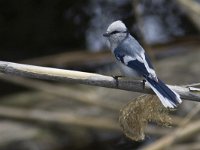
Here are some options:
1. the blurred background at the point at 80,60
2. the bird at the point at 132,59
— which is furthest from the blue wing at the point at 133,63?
the blurred background at the point at 80,60

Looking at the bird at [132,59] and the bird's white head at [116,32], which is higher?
the bird's white head at [116,32]

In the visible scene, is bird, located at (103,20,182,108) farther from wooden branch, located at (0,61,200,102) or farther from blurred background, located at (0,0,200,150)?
blurred background, located at (0,0,200,150)

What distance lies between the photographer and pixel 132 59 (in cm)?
121

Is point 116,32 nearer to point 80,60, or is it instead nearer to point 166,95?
point 166,95

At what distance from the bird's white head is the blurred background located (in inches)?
35.6

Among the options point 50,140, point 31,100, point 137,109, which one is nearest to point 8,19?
point 31,100

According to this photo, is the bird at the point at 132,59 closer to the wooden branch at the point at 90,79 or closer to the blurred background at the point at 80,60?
the wooden branch at the point at 90,79

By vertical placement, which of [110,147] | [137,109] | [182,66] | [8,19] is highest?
[137,109]

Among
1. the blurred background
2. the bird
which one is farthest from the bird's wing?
the blurred background

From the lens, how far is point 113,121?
2.35m

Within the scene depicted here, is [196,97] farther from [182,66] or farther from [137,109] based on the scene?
[182,66]

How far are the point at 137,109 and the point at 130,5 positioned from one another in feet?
4.64

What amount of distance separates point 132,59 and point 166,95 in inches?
6.0

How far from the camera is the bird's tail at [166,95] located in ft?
3.50
